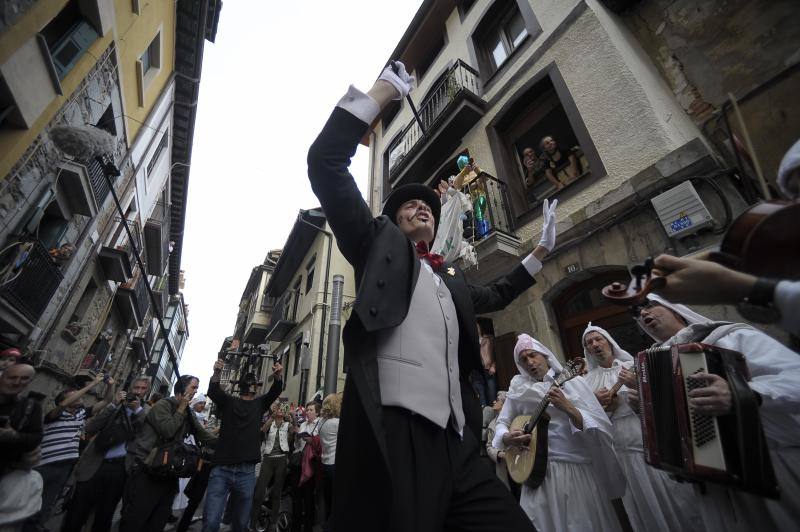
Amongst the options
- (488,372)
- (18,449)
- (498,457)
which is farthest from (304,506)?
(18,449)

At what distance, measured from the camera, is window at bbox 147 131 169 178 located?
41.2 feet

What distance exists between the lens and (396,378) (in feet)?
3.90

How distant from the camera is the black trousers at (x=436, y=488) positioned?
0.99m

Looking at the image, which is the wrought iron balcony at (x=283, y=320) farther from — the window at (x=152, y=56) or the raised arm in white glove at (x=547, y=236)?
the raised arm in white glove at (x=547, y=236)

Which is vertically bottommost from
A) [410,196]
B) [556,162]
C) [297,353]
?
[410,196]

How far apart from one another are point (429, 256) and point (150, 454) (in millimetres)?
4120

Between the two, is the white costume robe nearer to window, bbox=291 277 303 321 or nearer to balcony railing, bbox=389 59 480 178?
balcony railing, bbox=389 59 480 178

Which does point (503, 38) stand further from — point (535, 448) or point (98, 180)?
point (98, 180)

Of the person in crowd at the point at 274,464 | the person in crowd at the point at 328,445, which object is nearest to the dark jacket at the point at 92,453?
the person in crowd at the point at 274,464

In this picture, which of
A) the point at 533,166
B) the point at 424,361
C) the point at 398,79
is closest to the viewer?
the point at 424,361

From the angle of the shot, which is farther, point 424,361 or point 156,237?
point 156,237

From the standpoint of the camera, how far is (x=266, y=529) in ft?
20.3

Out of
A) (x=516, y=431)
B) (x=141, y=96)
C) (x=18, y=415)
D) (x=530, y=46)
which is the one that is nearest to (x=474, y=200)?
(x=530, y=46)

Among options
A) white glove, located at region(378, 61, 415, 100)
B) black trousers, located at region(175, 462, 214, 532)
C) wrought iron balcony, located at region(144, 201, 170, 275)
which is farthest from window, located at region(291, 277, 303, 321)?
white glove, located at region(378, 61, 415, 100)
